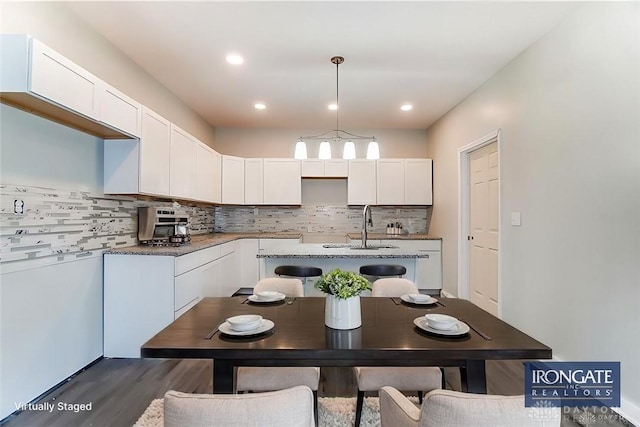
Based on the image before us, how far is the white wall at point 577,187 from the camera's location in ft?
6.12

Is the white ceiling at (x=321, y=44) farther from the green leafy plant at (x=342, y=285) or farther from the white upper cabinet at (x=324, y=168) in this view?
the green leafy plant at (x=342, y=285)

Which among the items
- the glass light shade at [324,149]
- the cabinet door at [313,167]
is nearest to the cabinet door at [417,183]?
the cabinet door at [313,167]

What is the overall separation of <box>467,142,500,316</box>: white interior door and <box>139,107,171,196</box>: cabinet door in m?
3.37

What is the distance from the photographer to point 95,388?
7.27 feet

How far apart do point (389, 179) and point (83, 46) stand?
4.02 metres

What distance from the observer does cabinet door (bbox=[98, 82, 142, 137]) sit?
2.23 meters

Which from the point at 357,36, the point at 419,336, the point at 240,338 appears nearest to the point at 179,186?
the point at 357,36

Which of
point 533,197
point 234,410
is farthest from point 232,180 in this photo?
point 234,410

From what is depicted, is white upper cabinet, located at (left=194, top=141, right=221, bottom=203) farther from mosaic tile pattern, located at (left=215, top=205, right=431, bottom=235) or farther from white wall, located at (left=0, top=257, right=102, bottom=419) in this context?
white wall, located at (left=0, top=257, right=102, bottom=419)

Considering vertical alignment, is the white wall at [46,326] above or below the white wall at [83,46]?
below

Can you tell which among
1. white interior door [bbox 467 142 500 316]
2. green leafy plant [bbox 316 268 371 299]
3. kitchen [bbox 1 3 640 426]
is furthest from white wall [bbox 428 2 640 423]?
green leafy plant [bbox 316 268 371 299]

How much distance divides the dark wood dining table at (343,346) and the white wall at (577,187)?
1.09 m

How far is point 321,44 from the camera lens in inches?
108

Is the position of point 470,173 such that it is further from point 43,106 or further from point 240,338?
point 43,106
